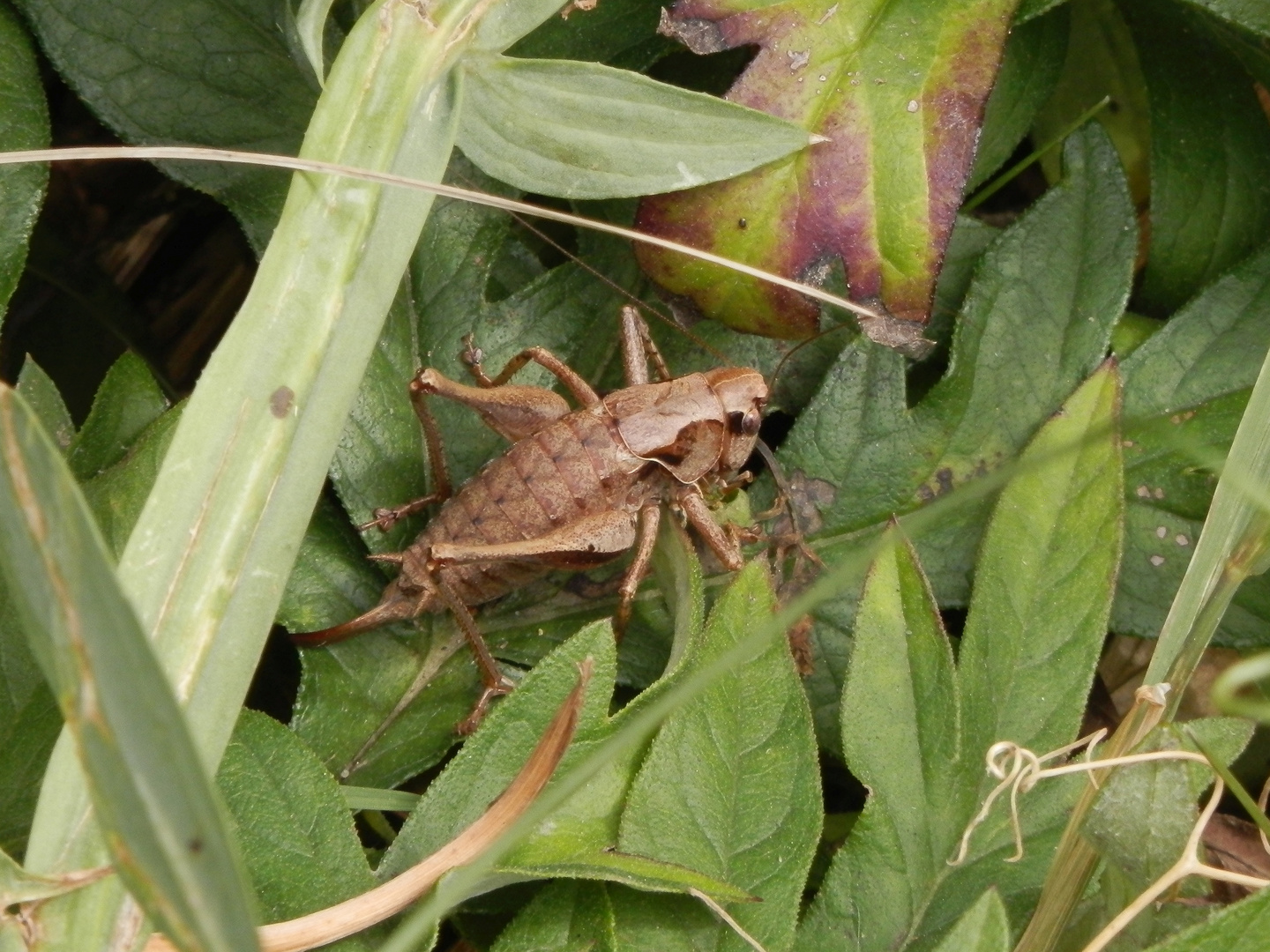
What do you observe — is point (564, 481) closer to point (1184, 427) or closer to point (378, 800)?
point (378, 800)

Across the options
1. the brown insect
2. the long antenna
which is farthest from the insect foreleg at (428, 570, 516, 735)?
the long antenna

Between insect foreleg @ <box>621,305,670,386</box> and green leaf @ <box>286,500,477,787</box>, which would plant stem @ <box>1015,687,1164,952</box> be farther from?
insect foreleg @ <box>621,305,670,386</box>

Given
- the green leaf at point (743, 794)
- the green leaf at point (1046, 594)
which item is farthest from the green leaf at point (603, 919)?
the green leaf at point (1046, 594)

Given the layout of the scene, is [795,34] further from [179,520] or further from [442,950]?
[442,950]

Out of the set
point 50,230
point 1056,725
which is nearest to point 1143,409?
point 1056,725

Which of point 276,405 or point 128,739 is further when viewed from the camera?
point 276,405

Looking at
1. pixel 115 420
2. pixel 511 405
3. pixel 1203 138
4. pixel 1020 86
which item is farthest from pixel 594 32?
pixel 1203 138
